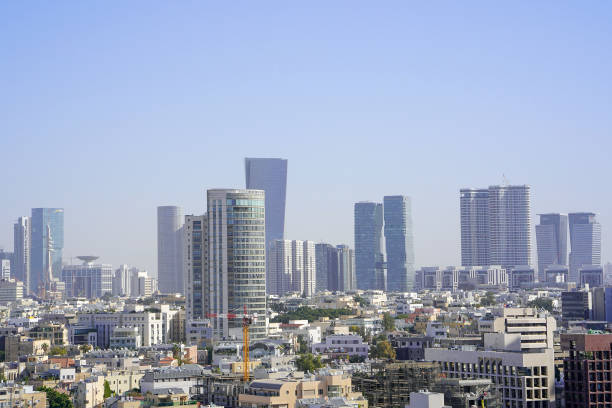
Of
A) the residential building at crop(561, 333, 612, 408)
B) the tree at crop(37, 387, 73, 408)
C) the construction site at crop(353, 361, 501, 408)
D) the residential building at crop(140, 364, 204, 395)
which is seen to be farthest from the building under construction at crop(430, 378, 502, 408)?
the tree at crop(37, 387, 73, 408)

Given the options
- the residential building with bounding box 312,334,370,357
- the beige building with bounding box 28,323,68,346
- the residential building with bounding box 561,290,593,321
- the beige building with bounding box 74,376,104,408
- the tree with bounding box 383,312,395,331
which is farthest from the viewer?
the residential building with bounding box 561,290,593,321

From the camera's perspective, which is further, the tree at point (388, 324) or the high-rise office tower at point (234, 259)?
the tree at point (388, 324)

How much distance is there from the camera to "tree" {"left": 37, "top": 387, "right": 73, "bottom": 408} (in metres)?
73.7

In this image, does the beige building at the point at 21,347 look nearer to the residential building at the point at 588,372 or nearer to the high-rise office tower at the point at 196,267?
the high-rise office tower at the point at 196,267

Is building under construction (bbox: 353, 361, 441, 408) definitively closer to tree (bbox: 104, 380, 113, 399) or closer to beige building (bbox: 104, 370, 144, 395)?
tree (bbox: 104, 380, 113, 399)

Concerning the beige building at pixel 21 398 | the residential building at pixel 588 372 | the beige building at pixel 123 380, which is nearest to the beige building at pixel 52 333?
the beige building at pixel 123 380

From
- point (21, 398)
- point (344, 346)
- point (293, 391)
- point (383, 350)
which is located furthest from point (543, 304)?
point (21, 398)

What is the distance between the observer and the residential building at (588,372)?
69.4 metres

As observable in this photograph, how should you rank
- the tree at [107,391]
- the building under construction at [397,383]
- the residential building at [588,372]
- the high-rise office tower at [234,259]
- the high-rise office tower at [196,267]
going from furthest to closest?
the high-rise office tower at [196,267] < the high-rise office tower at [234,259] < the tree at [107,391] < the residential building at [588,372] < the building under construction at [397,383]

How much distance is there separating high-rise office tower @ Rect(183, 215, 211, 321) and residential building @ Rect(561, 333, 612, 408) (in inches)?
2281

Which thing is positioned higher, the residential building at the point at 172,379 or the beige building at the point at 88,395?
the residential building at the point at 172,379

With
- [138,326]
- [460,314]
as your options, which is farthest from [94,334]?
[460,314]

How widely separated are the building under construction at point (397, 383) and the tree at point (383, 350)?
1423 inches

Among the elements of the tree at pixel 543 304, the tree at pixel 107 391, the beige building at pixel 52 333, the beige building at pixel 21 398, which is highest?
the tree at pixel 543 304
